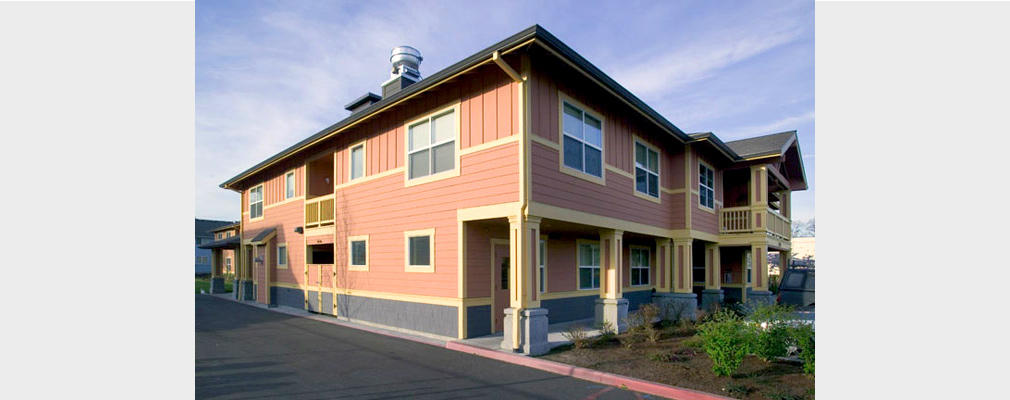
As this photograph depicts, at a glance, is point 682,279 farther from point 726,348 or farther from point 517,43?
point 517,43

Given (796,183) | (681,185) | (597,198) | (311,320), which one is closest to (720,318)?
(597,198)

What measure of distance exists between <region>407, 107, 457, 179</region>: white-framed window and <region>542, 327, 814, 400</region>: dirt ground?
4.89 meters

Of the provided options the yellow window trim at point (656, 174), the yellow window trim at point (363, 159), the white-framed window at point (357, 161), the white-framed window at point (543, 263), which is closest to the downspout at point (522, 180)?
the white-framed window at point (543, 263)

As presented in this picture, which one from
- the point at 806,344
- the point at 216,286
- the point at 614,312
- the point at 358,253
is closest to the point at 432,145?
the point at 358,253

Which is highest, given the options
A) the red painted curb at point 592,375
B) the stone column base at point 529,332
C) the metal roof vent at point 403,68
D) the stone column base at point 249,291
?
the metal roof vent at point 403,68

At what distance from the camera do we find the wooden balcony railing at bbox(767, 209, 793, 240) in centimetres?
1922

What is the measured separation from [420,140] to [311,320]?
6.98 m

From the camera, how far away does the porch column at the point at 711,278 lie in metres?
18.1

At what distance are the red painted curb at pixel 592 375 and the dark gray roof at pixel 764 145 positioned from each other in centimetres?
1317

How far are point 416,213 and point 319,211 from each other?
245 inches

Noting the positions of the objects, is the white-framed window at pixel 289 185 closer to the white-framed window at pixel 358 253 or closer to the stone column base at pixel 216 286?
the white-framed window at pixel 358 253

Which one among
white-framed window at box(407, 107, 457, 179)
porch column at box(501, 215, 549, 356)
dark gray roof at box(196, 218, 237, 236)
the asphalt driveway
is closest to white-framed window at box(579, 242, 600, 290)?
porch column at box(501, 215, 549, 356)

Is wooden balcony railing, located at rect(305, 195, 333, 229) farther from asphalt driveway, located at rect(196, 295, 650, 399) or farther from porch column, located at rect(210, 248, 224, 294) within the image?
porch column, located at rect(210, 248, 224, 294)

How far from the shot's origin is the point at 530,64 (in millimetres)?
9805
